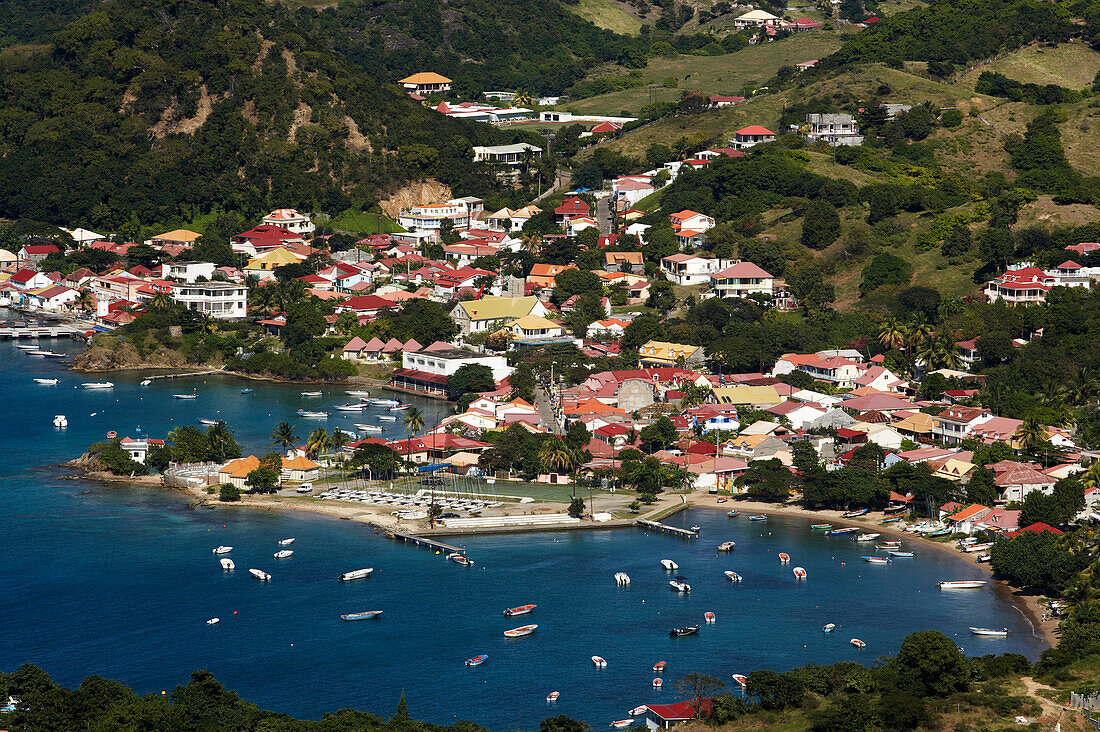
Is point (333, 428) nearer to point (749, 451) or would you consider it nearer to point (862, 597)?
point (749, 451)

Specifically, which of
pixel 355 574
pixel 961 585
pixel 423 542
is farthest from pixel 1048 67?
pixel 355 574

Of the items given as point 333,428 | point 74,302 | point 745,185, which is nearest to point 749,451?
point 333,428

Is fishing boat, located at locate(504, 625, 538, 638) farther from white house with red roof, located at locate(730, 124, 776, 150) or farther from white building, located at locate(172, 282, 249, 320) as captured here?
white house with red roof, located at locate(730, 124, 776, 150)

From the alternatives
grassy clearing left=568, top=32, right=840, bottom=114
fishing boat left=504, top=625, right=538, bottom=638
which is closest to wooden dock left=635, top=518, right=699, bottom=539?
fishing boat left=504, top=625, right=538, bottom=638

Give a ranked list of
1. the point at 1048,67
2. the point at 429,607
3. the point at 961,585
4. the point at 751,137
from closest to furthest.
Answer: the point at 429,607 → the point at 961,585 → the point at 751,137 → the point at 1048,67

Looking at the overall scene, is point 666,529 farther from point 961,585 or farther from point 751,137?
point 751,137

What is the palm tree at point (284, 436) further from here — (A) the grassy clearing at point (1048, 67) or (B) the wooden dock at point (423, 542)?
(A) the grassy clearing at point (1048, 67)

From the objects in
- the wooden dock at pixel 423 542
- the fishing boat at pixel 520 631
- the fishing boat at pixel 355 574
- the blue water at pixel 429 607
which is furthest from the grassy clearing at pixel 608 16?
the fishing boat at pixel 520 631
